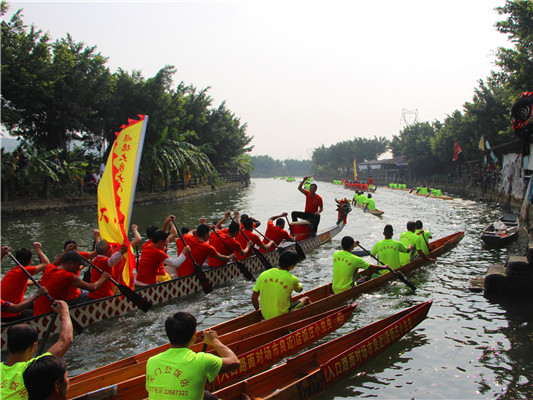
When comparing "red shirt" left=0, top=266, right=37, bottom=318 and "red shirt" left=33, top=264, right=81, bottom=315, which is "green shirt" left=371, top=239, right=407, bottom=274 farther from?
"red shirt" left=0, top=266, right=37, bottom=318

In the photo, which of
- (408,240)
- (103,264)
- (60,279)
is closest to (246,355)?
(60,279)

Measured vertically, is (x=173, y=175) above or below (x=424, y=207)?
above

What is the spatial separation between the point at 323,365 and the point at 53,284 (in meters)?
4.73

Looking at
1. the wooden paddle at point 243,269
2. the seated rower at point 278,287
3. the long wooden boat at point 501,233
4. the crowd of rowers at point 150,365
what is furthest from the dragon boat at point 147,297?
the long wooden boat at point 501,233

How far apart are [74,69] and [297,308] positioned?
29222 millimetres

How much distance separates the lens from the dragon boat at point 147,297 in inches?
286

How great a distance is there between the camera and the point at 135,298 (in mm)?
8539

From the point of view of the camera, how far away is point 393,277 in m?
11.0

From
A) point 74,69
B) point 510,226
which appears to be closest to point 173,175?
point 74,69

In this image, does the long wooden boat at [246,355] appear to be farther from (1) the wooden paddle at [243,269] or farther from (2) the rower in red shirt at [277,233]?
(2) the rower in red shirt at [277,233]

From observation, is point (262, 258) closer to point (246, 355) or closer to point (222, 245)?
point (222, 245)

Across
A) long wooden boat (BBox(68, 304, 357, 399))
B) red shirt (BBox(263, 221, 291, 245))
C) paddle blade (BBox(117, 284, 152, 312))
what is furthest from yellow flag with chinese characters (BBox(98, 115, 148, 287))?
red shirt (BBox(263, 221, 291, 245))

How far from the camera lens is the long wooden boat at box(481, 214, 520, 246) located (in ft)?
52.5

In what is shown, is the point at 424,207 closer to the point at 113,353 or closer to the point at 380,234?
the point at 380,234
